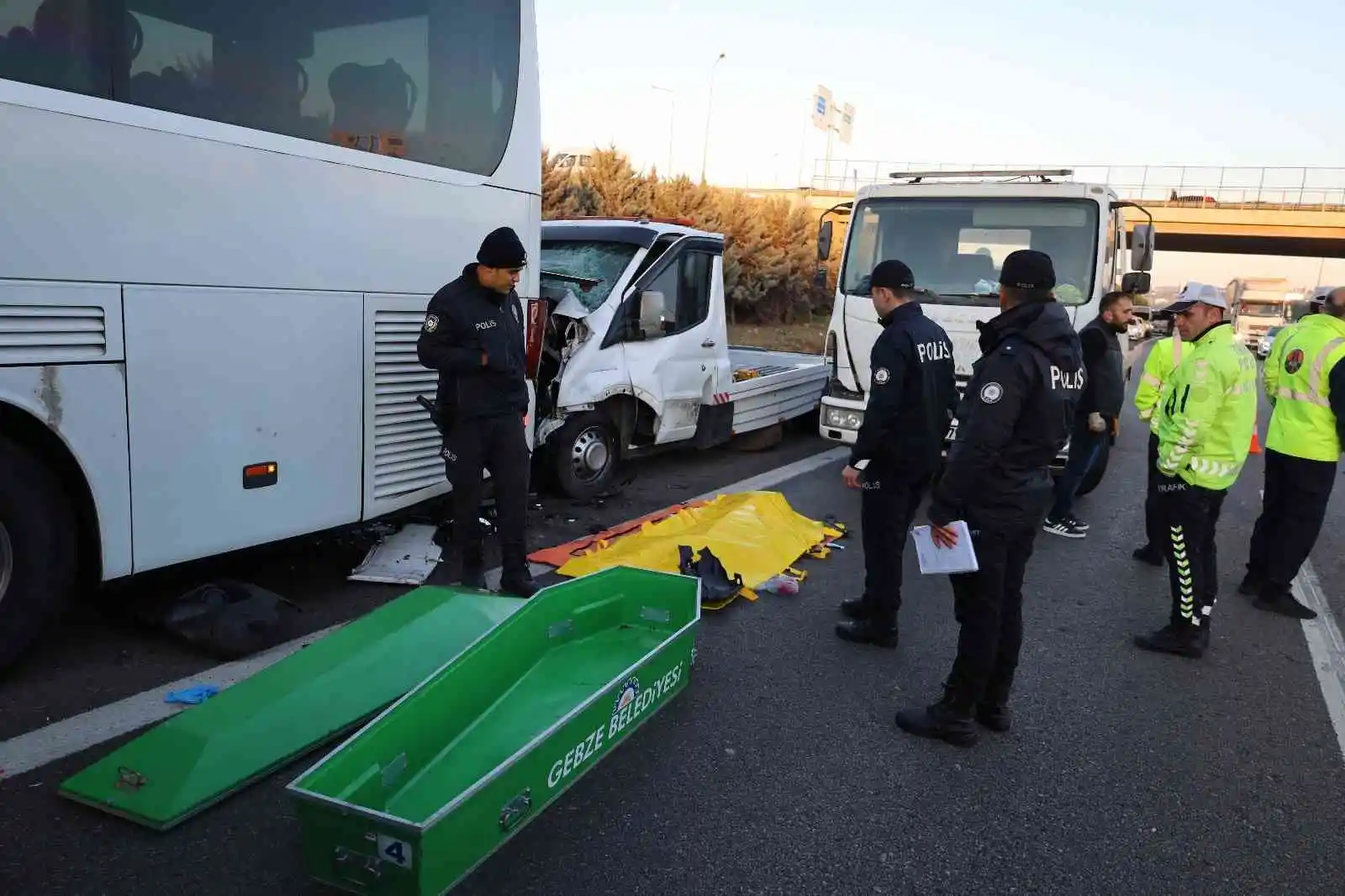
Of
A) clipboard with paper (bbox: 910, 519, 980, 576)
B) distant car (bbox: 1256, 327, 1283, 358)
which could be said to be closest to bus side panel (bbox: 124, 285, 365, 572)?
clipboard with paper (bbox: 910, 519, 980, 576)

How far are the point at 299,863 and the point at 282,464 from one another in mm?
2206

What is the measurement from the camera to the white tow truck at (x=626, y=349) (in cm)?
730

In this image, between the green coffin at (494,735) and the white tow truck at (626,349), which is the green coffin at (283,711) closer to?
the green coffin at (494,735)

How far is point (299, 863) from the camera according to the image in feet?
9.46

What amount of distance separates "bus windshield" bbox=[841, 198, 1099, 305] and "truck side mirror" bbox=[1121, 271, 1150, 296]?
0.94 feet

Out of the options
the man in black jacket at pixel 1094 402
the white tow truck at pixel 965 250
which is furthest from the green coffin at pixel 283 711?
the white tow truck at pixel 965 250

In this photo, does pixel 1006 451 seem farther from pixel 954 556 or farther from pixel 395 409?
pixel 395 409

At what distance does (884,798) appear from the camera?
3.45m

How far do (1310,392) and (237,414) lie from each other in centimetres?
569

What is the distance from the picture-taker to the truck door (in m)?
7.71

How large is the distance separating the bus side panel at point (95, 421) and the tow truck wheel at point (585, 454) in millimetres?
3544

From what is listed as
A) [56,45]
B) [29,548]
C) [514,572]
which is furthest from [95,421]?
[514,572]

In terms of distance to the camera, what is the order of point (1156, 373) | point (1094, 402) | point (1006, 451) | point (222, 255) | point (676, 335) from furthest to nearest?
1. point (676, 335)
2. point (1094, 402)
3. point (1156, 373)
4. point (222, 255)
5. point (1006, 451)

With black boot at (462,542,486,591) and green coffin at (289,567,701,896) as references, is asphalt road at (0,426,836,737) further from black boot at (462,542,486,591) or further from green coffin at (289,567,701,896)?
green coffin at (289,567,701,896)
